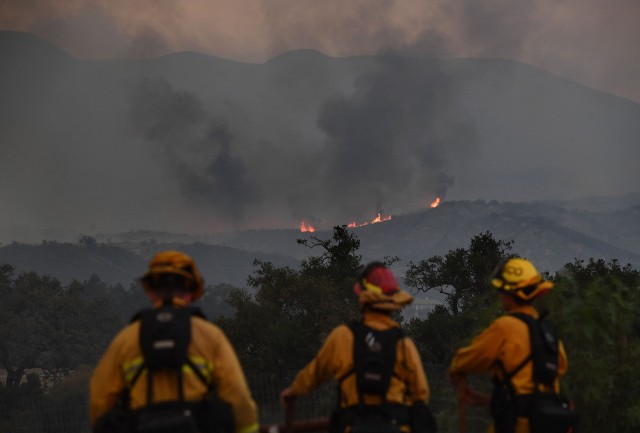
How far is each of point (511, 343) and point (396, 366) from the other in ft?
3.05

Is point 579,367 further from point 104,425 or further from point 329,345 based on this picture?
point 104,425

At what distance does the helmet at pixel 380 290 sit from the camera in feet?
19.3

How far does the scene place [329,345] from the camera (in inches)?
231

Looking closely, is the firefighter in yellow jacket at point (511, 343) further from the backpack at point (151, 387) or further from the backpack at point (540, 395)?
the backpack at point (151, 387)

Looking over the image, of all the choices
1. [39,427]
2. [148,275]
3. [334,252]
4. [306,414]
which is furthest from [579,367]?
[334,252]

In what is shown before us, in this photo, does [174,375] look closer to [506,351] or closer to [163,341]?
[163,341]

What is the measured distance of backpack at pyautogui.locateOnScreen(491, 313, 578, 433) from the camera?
5.96m

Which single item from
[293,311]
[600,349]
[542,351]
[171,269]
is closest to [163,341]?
[171,269]

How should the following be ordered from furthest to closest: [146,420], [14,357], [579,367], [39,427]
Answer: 1. [14,357]
2. [39,427]
3. [579,367]
4. [146,420]

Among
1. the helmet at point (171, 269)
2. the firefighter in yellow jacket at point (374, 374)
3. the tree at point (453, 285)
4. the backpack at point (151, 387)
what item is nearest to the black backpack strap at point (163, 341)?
the backpack at point (151, 387)

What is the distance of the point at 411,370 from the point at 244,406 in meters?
1.44

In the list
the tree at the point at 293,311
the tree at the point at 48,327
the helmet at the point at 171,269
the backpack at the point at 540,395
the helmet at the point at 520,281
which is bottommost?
the backpack at the point at 540,395

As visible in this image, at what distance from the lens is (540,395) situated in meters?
6.00

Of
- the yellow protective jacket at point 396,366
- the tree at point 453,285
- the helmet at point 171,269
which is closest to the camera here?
the helmet at point 171,269
